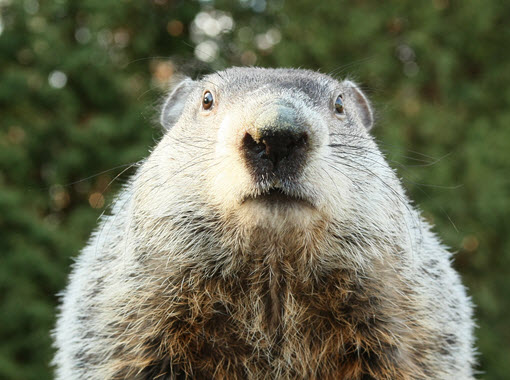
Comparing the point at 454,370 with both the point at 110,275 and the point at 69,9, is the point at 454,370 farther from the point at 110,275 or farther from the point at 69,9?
the point at 69,9

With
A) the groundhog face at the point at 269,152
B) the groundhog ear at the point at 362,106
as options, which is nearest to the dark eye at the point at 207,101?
the groundhog face at the point at 269,152

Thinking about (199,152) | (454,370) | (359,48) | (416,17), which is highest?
(416,17)

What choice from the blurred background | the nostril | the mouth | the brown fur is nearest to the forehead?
the nostril

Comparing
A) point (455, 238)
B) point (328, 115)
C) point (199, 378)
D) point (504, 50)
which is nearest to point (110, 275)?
point (199, 378)

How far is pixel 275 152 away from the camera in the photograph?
1925mm

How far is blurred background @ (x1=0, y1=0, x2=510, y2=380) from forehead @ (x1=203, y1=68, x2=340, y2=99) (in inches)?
156

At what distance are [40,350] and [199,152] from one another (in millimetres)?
5618

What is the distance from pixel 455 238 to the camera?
23.4 ft

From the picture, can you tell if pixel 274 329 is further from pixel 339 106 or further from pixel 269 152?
pixel 339 106

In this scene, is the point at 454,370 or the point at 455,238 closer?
the point at 454,370

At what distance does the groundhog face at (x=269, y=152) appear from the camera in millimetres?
1947

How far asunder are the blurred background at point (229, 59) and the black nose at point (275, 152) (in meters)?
4.96

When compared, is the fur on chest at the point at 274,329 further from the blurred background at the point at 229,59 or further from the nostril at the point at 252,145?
the blurred background at the point at 229,59

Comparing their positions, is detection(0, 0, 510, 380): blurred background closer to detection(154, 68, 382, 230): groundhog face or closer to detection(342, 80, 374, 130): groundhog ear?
detection(342, 80, 374, 130): groundhog ear
